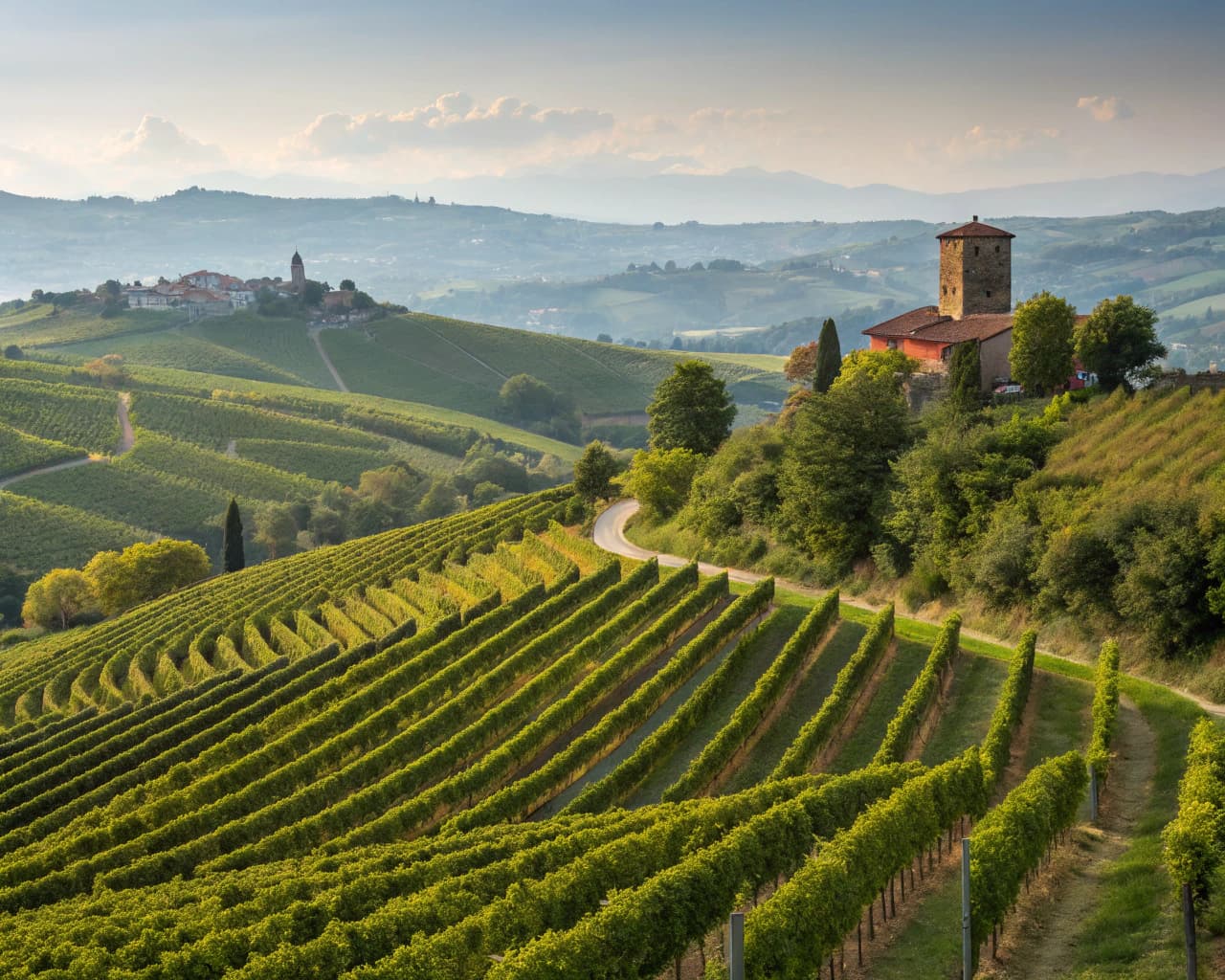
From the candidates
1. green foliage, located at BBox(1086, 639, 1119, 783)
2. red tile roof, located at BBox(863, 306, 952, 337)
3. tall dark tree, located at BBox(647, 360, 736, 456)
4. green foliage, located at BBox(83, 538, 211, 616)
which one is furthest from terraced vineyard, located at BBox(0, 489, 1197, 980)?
red tile roof, located at BBox(863, 306, 952, 337)

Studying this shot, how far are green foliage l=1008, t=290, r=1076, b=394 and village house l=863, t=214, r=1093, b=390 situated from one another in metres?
5.94

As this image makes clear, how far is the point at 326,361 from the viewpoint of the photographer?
18175 cm

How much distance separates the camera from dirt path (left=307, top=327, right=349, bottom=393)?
172 meters

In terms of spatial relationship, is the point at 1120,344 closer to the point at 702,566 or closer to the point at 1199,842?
the point at 702,566

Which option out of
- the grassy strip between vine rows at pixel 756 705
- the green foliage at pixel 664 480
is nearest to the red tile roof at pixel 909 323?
the green foliage at pixel 664 480

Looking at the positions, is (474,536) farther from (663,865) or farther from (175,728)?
(663,865)

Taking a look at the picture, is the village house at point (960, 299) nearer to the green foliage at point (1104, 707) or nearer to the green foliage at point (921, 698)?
the green foliage at point (921, 698)

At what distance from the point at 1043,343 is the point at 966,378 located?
3.49m

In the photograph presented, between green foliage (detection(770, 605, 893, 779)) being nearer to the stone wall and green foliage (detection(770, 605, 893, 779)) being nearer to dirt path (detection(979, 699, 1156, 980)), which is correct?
dirt path (detection(979, 699, 1156, 980))

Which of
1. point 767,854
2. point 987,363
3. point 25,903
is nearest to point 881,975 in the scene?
point 767,854

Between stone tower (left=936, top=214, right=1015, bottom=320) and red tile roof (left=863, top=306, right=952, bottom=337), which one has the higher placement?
stone tower (left=936, top=214, right=1015, bottom=320)

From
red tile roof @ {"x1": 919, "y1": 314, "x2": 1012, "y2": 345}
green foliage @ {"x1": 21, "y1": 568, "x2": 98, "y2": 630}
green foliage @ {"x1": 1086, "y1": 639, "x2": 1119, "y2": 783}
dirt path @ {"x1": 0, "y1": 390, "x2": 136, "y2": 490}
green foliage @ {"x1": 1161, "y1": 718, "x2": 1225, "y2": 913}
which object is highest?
red tile roof @ {"x1": 919, "y1": 314, "x2": 1012, "y2": 345}

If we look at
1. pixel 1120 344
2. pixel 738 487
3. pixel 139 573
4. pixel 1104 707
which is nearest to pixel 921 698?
pixel 1104 707

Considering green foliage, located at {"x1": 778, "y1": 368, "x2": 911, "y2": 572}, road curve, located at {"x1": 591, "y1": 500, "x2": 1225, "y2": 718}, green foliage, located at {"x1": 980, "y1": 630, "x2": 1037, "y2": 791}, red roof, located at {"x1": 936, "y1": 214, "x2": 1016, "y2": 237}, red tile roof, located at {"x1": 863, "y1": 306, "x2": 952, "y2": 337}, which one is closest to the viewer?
green foliage, located at {"x1": 980, "y1": 630, "x2": 1037, "y2": 791}
